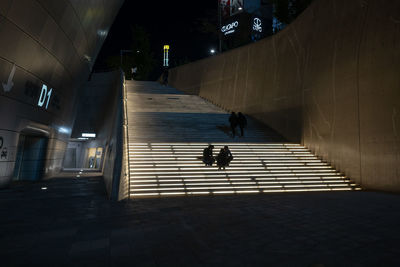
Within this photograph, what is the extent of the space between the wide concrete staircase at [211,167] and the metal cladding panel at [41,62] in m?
4.17

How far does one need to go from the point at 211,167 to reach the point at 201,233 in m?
6.56

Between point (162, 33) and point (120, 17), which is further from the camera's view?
point (162, 33)

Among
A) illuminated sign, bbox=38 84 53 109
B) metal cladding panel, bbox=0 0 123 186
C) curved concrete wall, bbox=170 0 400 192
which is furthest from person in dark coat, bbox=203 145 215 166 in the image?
illuminated sign, bbox=38 84 53 109

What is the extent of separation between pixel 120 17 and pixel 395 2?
155 ft

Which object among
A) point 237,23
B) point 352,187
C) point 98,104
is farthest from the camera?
point 237,23

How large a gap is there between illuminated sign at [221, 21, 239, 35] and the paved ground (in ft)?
102

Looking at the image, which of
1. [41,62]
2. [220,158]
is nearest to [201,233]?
[220,158]

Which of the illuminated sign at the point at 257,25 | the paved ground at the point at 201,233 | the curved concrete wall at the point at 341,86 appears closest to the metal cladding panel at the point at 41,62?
the paved ground at the point at 201,233

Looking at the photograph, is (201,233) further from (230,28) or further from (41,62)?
(230,28)

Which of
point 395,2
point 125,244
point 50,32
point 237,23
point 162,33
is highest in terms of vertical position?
point 162,33

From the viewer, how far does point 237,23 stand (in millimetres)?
34781

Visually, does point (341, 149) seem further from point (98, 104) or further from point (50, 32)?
point (98, 104)

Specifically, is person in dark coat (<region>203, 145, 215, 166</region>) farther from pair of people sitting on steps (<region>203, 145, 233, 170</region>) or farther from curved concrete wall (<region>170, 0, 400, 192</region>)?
curved concrete wall (<region>170, 0, 400, 192</region>)

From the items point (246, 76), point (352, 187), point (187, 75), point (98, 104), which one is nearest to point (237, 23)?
point (187, 75)
